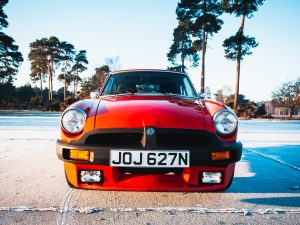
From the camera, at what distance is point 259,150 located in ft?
17.0

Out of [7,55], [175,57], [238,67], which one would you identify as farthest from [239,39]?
[7,55]

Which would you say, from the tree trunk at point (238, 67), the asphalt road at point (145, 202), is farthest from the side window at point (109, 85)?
the tree trunk at point (238, 67)

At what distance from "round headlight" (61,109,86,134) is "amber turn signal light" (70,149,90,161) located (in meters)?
0.18

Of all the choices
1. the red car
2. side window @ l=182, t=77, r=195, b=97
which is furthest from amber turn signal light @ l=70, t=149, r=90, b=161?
side window @ l=182, t=77, r=195, b=97

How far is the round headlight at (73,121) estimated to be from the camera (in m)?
2.28

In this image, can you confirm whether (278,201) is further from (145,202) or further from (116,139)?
(116,139)

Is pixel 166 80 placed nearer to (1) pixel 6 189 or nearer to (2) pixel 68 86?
(1) pixel 6 189

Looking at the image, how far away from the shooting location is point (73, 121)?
2.32 meters

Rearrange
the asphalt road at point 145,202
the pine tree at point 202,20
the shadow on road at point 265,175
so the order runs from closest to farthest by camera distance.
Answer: the asphalt road at point 145,202, the shadow on road at point 265,175, the pine tree at point 202,20

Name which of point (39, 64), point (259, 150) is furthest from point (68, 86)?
point (259, 150)

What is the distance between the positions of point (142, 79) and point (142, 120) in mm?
1633

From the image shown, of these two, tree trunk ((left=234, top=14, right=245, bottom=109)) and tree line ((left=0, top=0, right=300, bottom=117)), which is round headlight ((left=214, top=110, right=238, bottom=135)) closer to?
tree line ((left=0, top=0, right=300, bottom=117))

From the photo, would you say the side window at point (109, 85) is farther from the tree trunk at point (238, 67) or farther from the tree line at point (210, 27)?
the tree trunk at point (238, 67)

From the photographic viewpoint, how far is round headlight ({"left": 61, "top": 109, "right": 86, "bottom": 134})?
7.47 ft
